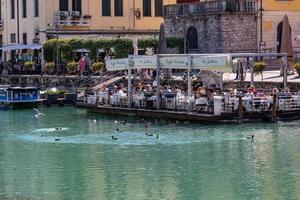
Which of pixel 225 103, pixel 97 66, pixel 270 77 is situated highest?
pixel 97 66

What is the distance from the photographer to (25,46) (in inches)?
3147

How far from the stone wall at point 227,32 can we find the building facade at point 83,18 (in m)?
13.3

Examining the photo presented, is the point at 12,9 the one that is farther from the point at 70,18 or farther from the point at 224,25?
the point at 224,25

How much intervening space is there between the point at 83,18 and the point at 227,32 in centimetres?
1787

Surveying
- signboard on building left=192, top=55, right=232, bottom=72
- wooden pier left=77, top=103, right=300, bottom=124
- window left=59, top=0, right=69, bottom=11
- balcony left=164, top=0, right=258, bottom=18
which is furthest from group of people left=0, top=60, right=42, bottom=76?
signboard on building left=192, top=55, right=232, bottom=72

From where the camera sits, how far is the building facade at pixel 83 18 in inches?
3127

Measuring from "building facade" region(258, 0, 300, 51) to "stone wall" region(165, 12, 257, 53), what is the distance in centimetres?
98

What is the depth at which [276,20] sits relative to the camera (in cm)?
6894

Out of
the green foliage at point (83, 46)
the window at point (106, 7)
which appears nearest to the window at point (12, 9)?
the window at point (106, 7)

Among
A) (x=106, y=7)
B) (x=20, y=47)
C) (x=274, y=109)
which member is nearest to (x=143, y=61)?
(x=274, y=109)

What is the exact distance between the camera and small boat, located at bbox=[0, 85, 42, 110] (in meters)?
61.0

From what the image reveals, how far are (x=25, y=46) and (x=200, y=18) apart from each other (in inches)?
750

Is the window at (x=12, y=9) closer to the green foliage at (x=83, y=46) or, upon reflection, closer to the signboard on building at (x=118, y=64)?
the green foliage at (x=83, y=46)

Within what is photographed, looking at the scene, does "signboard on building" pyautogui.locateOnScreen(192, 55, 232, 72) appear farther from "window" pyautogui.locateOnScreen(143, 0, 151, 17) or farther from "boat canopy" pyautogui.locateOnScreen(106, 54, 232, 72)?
"window" pyautogui.locateOnScreen(143, 0, 151, 17)
